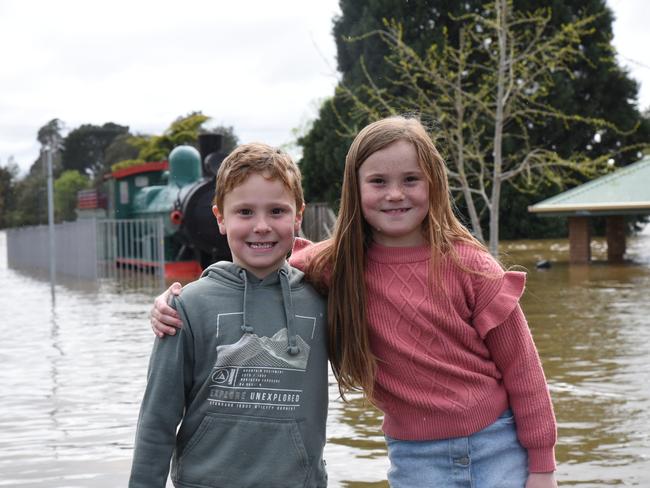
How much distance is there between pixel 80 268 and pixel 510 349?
18329 millimetres

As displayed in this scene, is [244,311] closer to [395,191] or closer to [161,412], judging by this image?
[161,412]

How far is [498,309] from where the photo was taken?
95.6 inches

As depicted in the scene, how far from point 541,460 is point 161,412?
922 millimetres

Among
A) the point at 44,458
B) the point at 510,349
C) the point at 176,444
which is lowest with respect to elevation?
the point at 44,458

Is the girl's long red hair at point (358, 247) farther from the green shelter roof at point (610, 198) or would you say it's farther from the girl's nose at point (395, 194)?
the green shelter roof at point (610, 198)

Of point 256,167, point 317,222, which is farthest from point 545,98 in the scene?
point 256,167

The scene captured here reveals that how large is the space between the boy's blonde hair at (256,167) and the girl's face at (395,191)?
0.20 meters

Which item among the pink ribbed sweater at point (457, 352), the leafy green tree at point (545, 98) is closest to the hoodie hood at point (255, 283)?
the pink ribbed sweater at point (457, 352)

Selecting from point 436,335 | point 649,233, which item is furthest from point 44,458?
point 649,233

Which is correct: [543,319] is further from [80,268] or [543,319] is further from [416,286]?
[80,268]

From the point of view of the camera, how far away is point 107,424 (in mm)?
5730

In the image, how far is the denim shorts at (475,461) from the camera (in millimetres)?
2404

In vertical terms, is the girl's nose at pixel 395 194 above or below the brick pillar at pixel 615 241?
above

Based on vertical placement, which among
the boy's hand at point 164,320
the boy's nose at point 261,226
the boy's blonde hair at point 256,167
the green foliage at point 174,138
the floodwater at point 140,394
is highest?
the green foliage at point 174,138
